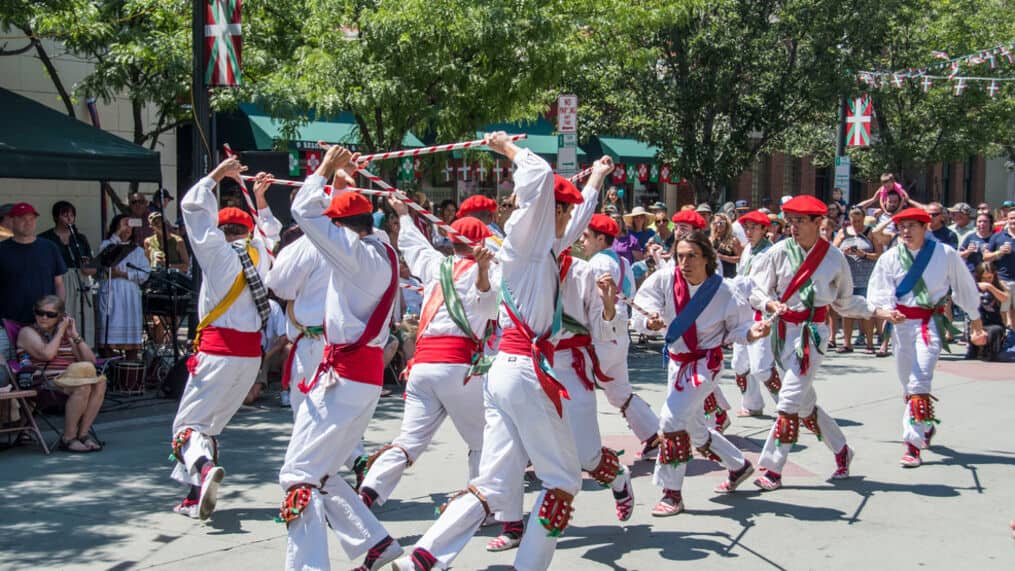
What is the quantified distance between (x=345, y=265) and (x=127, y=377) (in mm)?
6380

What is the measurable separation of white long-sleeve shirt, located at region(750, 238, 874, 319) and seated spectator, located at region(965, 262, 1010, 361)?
320 inches

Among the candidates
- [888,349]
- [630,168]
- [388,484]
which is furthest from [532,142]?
[388,484]

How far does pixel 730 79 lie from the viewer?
17703 millimetres

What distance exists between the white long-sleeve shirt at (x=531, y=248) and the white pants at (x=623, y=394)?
115 inches

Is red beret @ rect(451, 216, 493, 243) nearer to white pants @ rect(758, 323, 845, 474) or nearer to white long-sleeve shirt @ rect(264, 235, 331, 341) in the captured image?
white long-sleeve shirt @ rect(264, 235, 331, 341)

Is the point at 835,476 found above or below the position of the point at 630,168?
below

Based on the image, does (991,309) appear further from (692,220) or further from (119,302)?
(119,302)

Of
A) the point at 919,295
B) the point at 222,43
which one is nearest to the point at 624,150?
the point at 222,43

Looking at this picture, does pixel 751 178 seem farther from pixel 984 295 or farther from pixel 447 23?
pixel 447 23

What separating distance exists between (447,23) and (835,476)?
22.9ft

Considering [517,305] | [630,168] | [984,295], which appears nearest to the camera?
[517,305]

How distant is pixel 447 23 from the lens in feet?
40.7

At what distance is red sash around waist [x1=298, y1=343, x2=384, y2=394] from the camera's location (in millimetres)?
5293

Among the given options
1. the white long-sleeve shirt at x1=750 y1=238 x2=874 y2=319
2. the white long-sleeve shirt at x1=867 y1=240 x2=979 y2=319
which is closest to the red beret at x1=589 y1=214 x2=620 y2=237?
the white long-sleeve shirt at x1=750 y1=238 x2=874 y2=319
